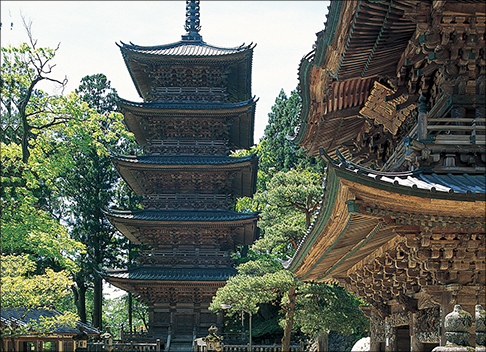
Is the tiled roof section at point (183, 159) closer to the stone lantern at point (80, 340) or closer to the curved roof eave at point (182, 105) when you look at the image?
the curved roof eave at point (182, 105)

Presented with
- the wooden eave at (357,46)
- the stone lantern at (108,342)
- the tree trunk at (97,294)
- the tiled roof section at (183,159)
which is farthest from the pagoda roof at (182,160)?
the wooden eave at (357,46)

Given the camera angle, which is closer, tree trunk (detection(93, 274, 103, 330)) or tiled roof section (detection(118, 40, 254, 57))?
tiled roof section (detection(118, 40, 254, 57))

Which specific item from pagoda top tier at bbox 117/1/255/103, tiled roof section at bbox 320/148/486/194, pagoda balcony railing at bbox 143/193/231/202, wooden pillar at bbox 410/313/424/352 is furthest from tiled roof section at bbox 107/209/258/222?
tiled roof section at bbox 320/148/486/194

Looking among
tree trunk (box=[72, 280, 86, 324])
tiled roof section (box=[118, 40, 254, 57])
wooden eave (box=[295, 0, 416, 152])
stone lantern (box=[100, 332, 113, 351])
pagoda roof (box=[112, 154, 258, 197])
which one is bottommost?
tree trunk (box=[72, 280, 86, 324])

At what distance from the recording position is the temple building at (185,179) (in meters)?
23.9

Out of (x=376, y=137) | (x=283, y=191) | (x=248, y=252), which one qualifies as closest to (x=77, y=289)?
(x=248, y=252)

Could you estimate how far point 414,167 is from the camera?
6.28 meters

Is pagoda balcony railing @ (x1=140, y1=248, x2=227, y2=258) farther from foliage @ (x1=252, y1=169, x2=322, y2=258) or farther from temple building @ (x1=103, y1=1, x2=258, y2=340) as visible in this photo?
foliage @ (x1=252, y1=169, x2=322, y2=258)

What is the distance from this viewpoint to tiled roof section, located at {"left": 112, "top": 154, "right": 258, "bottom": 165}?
24.6 meters

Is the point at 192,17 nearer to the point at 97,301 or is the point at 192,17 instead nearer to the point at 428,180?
the point at 97,301

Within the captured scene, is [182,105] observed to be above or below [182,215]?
above

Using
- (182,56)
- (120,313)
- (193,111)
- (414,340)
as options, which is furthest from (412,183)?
(120,313)

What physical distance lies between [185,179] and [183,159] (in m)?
1.03

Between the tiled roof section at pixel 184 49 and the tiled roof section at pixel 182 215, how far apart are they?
302 inches
